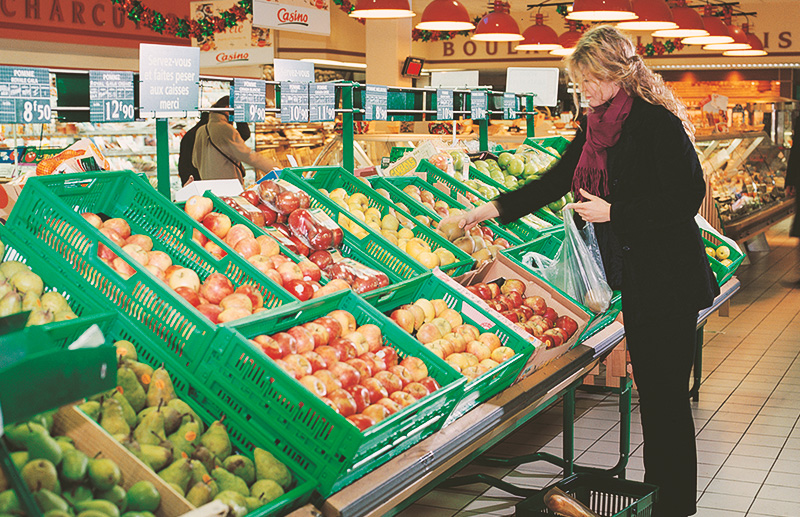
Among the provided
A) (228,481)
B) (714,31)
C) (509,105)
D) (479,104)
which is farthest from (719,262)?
(714,31)

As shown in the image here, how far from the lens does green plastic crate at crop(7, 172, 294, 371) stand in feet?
7.02

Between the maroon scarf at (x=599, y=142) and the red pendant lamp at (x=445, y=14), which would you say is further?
the red pendant lamp at (x=445, y=14)

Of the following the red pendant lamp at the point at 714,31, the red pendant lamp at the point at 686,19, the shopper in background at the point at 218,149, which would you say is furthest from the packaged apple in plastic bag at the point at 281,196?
the red pendant lamp at the point at 714,31

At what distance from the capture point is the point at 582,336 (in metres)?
3.47

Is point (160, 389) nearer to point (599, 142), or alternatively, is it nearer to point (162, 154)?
point (162, 154)

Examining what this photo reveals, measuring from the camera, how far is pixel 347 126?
162 inches

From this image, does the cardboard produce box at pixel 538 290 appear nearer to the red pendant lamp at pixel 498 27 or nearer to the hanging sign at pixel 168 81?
the hanging sign at pixel 168 81

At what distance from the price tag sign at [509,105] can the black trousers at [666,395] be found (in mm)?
3171

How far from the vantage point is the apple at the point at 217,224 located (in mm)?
2861

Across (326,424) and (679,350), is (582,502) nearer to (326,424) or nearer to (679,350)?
(679,350)

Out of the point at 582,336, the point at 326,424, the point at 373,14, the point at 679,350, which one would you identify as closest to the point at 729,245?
the point at 582,336

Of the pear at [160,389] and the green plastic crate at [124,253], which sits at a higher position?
the green plastic crate at [124,253]

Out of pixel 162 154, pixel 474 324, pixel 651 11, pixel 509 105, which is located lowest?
pixel 474 324

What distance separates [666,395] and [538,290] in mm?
824
